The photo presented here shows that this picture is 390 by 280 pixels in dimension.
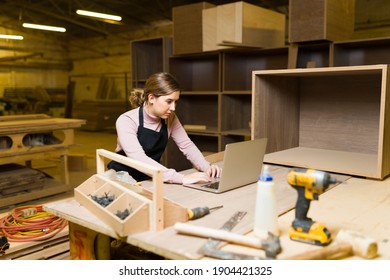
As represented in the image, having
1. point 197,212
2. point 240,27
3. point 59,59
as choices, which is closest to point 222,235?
point 197,212

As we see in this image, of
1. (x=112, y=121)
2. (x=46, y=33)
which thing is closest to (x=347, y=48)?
(x=112, y=121)

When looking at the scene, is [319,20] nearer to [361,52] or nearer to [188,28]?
[361,52]

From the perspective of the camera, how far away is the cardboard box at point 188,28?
3592 millimetres

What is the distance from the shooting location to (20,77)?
1244cm

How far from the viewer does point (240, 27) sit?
322 cm

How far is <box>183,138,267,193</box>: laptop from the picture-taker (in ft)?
4.30

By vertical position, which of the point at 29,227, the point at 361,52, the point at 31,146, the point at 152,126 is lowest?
the point at 29,227

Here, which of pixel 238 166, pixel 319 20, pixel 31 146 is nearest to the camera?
pixel 238 166

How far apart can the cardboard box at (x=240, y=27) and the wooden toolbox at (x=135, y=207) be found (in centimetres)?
232

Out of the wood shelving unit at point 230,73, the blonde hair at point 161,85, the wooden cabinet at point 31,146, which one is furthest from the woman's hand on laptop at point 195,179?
the wooden cabinet at point 31,146

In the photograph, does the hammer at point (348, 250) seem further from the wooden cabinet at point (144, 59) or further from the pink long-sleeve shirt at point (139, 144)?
the wooden cabinet at point (144, 59)

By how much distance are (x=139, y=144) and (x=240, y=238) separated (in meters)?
0.90
